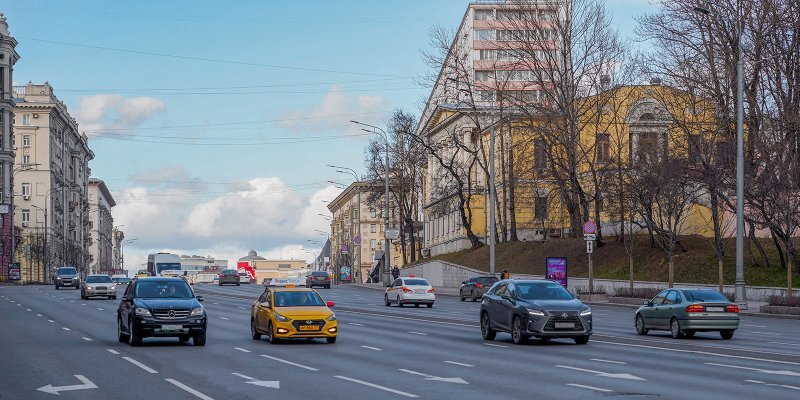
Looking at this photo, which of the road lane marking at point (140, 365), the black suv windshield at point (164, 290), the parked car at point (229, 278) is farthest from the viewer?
the parked car at point (229, 278)

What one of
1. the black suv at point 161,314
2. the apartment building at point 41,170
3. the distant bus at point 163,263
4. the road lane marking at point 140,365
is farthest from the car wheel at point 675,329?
the apartment building at point 41,170

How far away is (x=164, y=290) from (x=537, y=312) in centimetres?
889

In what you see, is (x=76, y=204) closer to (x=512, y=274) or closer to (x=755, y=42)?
(x=512, y=274)

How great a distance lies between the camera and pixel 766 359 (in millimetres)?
23062

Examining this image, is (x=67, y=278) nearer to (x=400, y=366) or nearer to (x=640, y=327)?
(x=640, y=327)

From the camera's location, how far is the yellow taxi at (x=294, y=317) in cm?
2845

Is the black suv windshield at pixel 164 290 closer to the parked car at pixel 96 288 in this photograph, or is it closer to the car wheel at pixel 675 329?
the car wheel at pixel 675 329

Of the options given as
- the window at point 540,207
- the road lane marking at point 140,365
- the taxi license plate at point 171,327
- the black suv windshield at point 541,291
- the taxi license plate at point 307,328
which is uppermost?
the window at point 540,207

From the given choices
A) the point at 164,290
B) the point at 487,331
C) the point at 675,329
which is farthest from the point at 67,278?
the point at 675,329

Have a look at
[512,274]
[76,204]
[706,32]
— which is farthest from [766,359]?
[76,204]

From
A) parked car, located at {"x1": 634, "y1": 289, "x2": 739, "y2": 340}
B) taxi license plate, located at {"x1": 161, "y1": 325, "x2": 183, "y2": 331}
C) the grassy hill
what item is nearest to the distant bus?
the grassy hill

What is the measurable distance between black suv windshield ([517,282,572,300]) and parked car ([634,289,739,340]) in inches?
161

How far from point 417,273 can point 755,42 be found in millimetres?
56368

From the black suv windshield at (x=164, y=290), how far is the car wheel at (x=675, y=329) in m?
12.8
